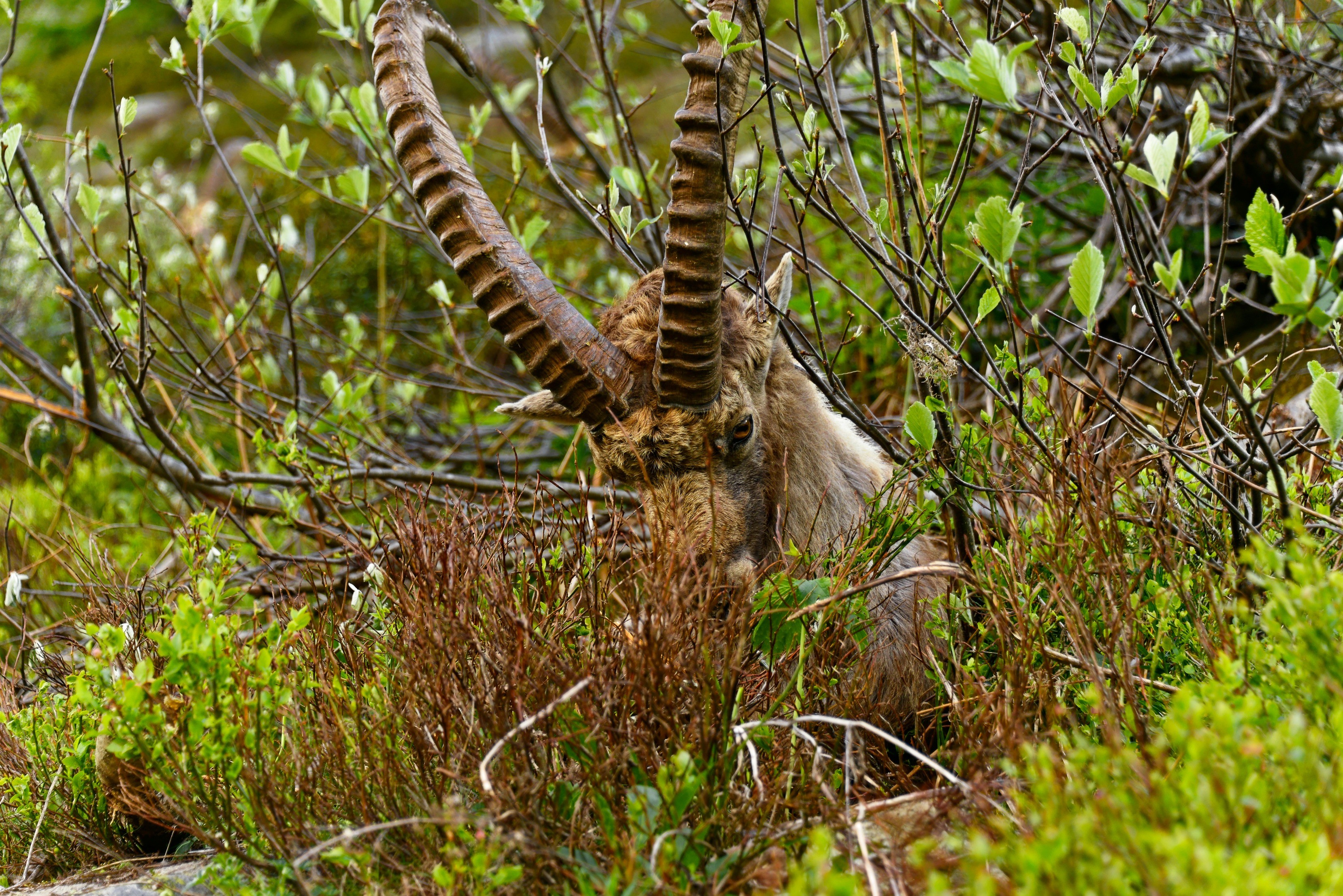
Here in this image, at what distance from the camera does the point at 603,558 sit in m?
3.13

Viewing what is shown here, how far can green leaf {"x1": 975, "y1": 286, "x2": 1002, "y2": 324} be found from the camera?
2.90m

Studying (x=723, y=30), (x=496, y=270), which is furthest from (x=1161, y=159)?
(x=496, y=270)

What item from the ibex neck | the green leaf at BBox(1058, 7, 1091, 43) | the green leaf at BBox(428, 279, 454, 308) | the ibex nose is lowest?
the ibex nose

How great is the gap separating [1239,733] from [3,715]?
3.51 metres

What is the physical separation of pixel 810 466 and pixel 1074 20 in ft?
5.84

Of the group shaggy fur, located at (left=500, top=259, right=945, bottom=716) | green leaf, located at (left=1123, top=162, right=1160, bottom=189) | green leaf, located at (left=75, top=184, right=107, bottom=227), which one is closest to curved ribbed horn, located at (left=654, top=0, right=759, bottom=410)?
shaggy fur, located at (left=500, top=259, right=945, bottom=716)

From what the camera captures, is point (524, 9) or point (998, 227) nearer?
point (998, 227)

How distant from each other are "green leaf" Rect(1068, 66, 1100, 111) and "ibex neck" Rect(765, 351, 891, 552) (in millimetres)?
1500

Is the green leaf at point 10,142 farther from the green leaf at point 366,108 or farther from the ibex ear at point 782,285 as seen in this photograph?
the ibex ear at point 782,285

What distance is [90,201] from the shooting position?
14.6ft

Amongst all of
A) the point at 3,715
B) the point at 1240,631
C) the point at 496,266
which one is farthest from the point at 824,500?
the point at 3,715

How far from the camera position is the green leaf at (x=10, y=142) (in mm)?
3957

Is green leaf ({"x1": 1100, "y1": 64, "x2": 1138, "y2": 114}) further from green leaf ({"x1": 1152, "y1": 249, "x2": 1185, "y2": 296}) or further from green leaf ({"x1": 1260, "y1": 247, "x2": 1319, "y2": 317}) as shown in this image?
green leaf ({"x1": 1260, "y1": 247, "x2": 1319, "y2": 317})

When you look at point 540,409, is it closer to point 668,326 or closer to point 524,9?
point 668,326
